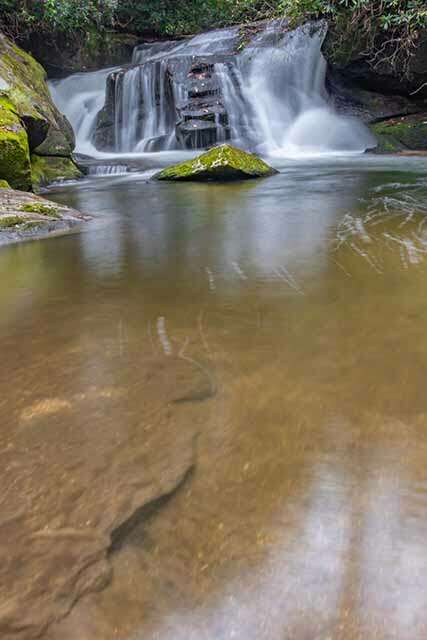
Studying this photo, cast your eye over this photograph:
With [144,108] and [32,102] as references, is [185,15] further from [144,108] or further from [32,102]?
[32,102]

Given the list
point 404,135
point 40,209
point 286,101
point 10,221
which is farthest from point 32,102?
point 404,135

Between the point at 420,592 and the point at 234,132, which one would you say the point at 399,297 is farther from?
the point at 234,132

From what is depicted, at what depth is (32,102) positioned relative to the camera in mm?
8094

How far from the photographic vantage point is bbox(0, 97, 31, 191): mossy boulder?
19.5 feet

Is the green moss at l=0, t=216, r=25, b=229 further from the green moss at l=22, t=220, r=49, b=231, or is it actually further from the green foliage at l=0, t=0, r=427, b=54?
the green foliage at l=0, t=0, r=427, b=54

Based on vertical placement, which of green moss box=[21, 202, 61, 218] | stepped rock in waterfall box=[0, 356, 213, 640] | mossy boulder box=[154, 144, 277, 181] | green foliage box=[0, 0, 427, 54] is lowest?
stepped rock in waterfall box=[0, 356, 213, 640]

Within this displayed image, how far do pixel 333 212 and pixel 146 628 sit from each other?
190 inches

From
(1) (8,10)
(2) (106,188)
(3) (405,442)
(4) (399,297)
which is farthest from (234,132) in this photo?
(3) (405,442)

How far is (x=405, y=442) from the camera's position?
4.20 ft

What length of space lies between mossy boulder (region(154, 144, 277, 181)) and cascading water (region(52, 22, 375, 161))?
15.2 feet

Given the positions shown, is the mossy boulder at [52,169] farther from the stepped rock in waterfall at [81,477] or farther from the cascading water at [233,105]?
the stepped rock in waterfall at [81,477]

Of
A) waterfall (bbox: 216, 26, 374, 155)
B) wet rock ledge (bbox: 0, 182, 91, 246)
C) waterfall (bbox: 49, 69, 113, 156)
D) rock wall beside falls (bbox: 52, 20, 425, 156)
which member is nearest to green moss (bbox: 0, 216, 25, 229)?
wet rock ledge (bbox: 0, 182, 91, 246)

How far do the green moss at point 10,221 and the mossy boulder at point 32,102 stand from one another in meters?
3.51

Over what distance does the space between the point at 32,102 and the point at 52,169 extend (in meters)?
1.36
